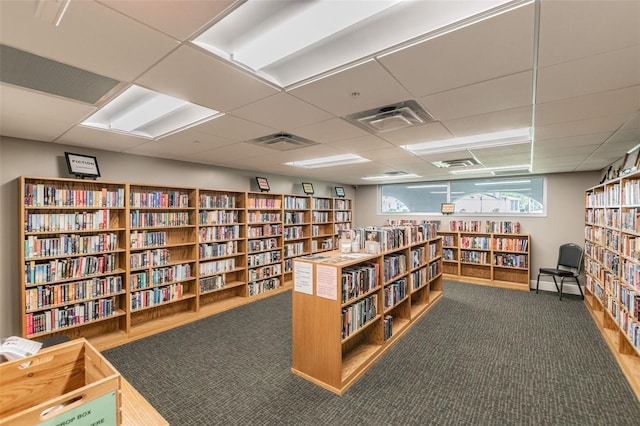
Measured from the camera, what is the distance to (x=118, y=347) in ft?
11.4

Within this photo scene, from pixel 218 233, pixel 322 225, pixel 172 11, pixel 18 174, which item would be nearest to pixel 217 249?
pixel 218 233

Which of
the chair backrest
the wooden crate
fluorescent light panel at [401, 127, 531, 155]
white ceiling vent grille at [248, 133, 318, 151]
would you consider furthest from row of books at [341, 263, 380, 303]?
the chair backrest

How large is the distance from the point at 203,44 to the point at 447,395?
→ 10.3 feet

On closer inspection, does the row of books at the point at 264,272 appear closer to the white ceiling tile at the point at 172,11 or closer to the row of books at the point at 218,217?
the row of books at the point at 218,217

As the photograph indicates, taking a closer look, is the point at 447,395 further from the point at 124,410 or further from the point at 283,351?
the point at 124,410

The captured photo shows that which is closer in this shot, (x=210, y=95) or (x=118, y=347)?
(x=210, y=95)

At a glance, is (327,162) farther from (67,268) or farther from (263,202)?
(67,268)

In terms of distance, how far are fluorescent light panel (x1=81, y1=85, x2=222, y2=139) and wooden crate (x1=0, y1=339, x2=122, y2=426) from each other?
1.89 metres

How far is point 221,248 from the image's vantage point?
16.1 feet

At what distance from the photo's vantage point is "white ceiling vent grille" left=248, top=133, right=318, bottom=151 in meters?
3.15

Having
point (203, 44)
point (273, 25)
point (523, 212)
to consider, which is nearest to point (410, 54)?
point (273, 25)

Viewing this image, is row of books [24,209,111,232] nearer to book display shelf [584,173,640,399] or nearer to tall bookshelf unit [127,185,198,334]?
tall bookshelf unit [127,185,198,334]

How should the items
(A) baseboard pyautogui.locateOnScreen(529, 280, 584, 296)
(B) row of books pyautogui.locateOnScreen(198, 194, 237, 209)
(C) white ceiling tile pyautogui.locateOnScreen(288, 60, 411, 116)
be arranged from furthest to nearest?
(A) baseboard pyautogui.locateOnScreen(529, 280, 584, 296) < (B) row of books pyautogui.locateOnScreen(198, 194, 237, 209) < (C) white ceiling tile pyautogui.locateOnScreen(288, 60, 411, 116)

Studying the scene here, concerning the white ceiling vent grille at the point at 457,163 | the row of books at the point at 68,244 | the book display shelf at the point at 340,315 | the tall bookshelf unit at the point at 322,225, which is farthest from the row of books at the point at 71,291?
the white ceiling vent grille at the point at 457,163
